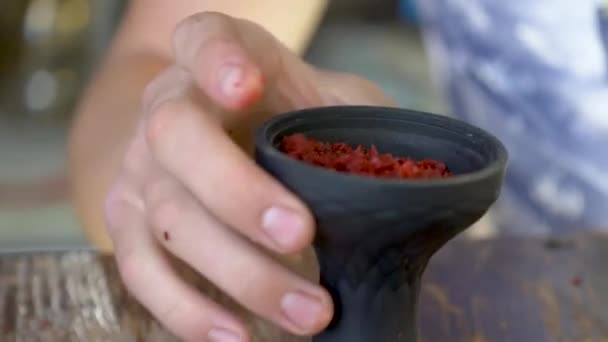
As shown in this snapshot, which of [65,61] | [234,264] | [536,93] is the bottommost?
[65,61]

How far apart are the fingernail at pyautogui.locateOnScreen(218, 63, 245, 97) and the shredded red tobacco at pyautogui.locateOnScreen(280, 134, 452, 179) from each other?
30 millimetres

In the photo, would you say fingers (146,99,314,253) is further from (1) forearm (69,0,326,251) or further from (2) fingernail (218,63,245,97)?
(1) forearm (69,0,326,251)

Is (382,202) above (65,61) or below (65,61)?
above

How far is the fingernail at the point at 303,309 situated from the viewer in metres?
0.37

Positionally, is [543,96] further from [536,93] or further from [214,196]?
[214,196]

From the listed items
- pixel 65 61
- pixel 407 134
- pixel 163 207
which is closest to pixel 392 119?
pixel 407 134

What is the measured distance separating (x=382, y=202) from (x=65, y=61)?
1.33 meters

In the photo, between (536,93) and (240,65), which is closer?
(240,65)

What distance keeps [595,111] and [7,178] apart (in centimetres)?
99

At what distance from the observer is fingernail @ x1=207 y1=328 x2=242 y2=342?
409 millimetres

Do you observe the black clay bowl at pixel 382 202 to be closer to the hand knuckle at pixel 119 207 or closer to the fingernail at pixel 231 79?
the fingernail at pixel 231 79

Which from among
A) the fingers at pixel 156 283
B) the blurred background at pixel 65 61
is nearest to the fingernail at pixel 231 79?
the fingers at pixel 156 283

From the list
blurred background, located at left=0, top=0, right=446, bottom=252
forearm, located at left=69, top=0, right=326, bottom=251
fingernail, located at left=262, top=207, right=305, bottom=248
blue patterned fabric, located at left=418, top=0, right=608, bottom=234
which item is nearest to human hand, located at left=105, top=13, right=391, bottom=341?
fingernail, located at left=262, top=207, right=305, bottom=248

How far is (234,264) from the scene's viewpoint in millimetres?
397
